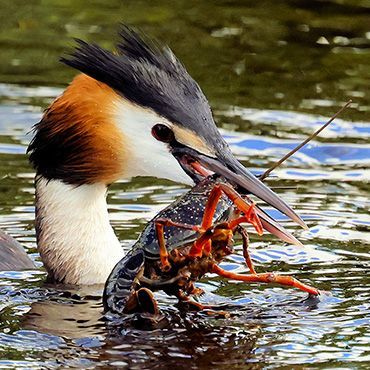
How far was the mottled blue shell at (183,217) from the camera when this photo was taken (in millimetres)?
7684

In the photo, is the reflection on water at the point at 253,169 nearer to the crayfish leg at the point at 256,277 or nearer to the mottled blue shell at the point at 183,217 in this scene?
the crayfish leg at the point at 256,277

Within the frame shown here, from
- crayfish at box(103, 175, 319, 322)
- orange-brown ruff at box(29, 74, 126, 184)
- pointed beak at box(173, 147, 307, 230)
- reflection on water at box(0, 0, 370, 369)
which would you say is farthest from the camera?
orange-brown ruff at box(29, 74, 126, 184)

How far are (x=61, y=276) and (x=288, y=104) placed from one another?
4.61m

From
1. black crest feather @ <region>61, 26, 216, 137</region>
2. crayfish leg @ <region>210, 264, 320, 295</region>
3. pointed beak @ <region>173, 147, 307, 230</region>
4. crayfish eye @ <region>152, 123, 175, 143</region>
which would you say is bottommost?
crayfish leg @ <region>210, 264, 320, 295</region>

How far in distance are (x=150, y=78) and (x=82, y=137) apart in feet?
2.00

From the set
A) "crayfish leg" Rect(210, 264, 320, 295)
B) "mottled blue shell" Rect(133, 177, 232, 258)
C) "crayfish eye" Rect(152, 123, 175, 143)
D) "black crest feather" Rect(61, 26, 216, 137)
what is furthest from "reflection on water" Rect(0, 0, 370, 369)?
"black crest feather" Rect(61, 26, 216, 137)

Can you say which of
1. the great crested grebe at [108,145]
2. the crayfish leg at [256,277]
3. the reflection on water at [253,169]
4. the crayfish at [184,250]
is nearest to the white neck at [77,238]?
the great crested grebe at [108,145]

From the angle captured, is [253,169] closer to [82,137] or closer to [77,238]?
[77,238]

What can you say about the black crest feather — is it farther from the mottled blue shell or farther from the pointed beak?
the mottled blue shell

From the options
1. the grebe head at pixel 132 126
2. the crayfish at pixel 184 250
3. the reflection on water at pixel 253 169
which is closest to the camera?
the crayfish at pixel 184 250

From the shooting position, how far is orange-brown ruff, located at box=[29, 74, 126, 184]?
28.1 ft

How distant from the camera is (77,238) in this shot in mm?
8930

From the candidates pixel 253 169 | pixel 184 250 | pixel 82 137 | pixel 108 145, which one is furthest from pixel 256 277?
pixel 253 169

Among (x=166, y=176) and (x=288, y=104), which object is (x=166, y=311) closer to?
(x=166, y=176)
